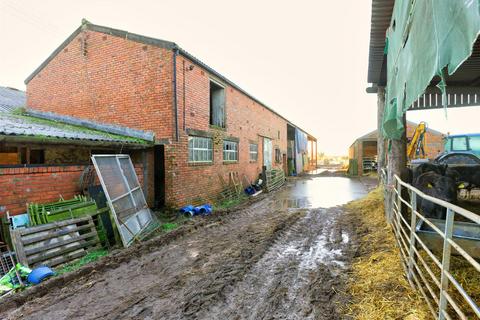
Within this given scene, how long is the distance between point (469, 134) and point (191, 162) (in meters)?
11.2

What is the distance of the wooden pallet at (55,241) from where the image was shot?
181 inches

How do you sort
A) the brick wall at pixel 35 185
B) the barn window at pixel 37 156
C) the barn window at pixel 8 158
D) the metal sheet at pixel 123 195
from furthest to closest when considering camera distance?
the barn window at pixel 37 156
the barn window at pixel 8 158
the metal sheet at pixel 123 195
the brick wall at pixel 35 185

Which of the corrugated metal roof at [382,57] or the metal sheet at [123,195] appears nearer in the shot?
the corrugated metal roof at [382,57]

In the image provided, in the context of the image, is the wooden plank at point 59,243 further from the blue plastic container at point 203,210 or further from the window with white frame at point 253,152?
the window with white frame at point 253,152

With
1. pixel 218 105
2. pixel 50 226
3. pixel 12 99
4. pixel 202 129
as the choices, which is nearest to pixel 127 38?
pixel 202 129

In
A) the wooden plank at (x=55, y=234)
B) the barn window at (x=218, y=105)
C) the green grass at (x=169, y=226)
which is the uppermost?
the barn window at (x=218, y=105)

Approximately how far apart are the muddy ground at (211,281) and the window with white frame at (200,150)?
361 cm

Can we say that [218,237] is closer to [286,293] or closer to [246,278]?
[246,278]

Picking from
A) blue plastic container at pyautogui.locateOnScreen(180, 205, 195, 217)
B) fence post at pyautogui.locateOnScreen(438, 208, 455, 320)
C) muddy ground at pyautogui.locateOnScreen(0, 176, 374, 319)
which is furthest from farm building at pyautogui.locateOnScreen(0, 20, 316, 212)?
fence post at pyautogui.locateOnScreen(438, 208, 455, 320)

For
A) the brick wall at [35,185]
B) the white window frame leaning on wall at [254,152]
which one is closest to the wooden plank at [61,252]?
the brick wall at [35,185]

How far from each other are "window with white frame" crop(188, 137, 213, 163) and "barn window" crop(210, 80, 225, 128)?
5.97ft

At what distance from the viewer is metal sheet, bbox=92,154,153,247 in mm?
5980

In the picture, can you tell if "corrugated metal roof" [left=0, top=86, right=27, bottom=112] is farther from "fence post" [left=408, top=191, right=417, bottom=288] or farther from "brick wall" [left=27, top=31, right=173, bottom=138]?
"fence post" [left=408, top=191, right=417, bottom=288]

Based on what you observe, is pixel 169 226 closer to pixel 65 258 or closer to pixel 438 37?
pixel 65 258
